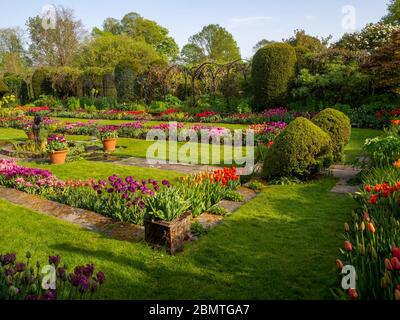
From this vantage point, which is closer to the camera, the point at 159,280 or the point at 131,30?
the point at 159,280

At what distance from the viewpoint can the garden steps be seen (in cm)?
652

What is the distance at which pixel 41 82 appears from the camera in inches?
1243

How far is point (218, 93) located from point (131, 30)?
145 feet

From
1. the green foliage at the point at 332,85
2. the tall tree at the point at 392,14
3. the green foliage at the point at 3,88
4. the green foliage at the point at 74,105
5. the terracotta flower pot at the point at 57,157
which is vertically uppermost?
the tall tree at the point at 392,14

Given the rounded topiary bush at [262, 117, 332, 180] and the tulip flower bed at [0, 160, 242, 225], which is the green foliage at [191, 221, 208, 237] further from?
the rounded topiary bush at [262, 117, 332, 180]

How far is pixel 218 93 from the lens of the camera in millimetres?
22953

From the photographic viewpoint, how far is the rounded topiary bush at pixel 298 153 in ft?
22.5

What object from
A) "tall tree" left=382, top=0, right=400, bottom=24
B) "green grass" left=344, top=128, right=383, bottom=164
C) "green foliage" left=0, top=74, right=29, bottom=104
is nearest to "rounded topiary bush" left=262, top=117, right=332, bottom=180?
"green grass" left=344, top=128, right=383, bottom=164

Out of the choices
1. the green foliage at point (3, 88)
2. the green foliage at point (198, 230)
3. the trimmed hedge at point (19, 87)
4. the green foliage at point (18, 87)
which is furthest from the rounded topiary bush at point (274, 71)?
the green foliage at point (3, 88)

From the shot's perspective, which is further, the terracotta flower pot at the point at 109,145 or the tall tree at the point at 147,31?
the tall tree at the point at 147,31

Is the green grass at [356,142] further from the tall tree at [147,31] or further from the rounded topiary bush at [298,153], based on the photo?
the tall tree at [147,31]

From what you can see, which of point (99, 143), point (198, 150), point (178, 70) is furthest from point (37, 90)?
point (198, 150)

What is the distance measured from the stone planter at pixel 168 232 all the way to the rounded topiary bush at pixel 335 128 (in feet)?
15.4

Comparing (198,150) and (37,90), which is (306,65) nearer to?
(198,150)
